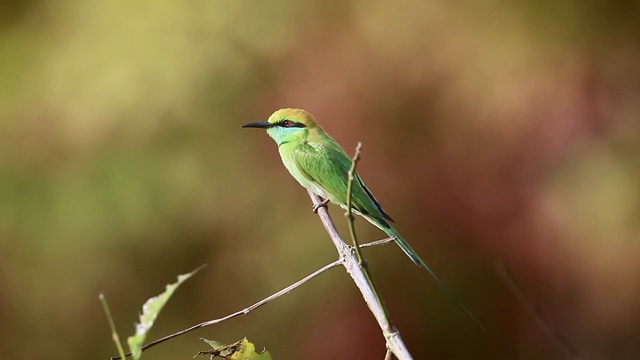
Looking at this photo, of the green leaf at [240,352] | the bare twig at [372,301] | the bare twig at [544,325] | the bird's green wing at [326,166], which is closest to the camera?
the bare twig at [544,325]

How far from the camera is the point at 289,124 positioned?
2.17m

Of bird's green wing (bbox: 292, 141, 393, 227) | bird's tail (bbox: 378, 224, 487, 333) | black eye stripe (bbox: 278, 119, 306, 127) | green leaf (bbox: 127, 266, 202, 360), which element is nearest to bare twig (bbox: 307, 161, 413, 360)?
bird's tail (bbox: 378, 224, 487, 333)

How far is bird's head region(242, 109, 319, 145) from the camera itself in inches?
84.0

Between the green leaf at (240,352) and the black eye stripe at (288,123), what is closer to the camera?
the green leaf at (240,352)

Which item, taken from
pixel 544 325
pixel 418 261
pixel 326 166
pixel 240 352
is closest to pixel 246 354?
pixel 240 352

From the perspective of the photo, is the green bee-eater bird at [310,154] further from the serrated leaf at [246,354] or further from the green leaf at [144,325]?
the green leaf at [144,325]

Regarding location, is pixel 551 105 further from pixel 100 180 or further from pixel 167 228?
pixel 100 180

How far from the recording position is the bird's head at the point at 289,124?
2.13 meters

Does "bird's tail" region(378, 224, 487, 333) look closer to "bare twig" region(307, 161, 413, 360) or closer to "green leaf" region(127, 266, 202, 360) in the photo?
"bare twig" region(307, 161, 413, 360)

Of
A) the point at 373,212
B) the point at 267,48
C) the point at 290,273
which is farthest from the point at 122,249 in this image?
the point at 373,212

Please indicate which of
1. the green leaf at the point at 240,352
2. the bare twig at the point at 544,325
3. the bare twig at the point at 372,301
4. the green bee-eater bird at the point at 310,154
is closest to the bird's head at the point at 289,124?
the green bee-eater bird at the point at 310,154

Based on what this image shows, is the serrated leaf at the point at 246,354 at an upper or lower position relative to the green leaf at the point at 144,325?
lower

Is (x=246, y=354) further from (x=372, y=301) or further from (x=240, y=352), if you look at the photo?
(x=372, y=301)

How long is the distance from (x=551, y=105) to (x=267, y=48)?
1.36 metres
